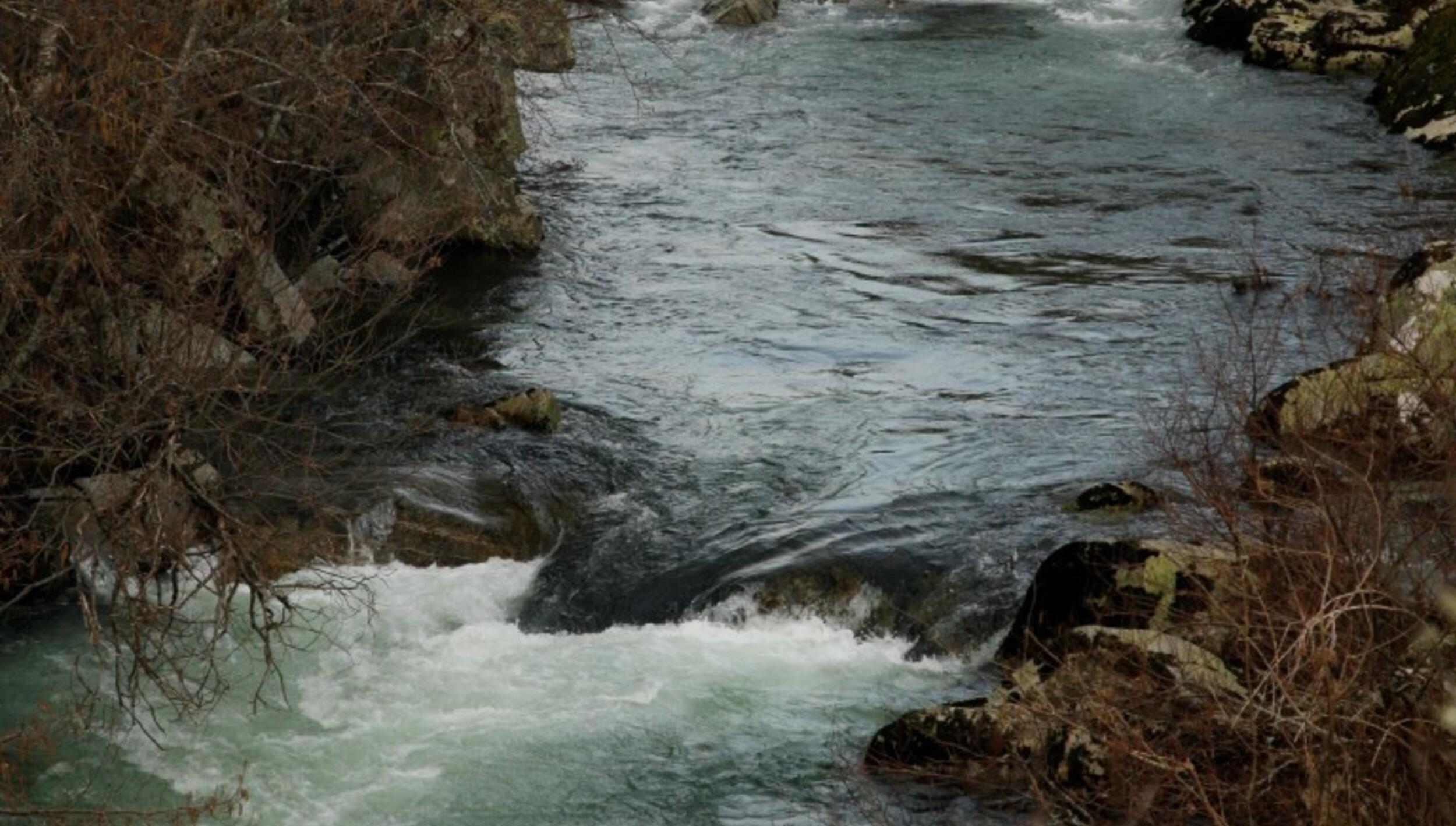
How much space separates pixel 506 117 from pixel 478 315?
9.08ft

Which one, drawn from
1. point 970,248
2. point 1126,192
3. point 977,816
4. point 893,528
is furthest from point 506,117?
point 977,816

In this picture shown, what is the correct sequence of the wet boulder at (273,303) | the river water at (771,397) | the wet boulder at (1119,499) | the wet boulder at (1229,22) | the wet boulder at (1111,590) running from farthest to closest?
the wet boulder at (1229,22) < the wet boulder at (273,303) < the wet boulder at (1119,499) < the river water at (771,397) < the wet boulder at (1111,590)

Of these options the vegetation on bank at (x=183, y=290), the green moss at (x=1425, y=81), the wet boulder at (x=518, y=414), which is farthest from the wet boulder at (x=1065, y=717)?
the green moss at (x=1425, y=81)

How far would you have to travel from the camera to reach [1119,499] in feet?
36.8

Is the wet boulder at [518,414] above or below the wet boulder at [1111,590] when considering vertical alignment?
below

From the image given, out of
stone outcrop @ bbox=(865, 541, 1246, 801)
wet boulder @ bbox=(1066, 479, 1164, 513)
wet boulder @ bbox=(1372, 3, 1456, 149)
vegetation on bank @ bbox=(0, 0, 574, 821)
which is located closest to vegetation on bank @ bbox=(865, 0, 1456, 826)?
stone outcrop @ bbox=(865, 541, 1246, 801)

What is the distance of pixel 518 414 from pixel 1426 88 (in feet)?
36.3

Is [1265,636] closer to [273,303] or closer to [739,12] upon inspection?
[273,303]

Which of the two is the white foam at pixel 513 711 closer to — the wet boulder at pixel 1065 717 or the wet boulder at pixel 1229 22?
the wet boulder at pixel 1065 717

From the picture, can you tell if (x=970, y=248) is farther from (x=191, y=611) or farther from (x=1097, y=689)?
(x=1097, y=689)

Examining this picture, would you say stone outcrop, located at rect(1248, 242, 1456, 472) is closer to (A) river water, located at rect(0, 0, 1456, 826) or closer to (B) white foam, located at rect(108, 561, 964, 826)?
(A) river water, located at rect(0, 0, 1456, 826)

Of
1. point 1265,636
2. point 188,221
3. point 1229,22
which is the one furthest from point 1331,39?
point 1265,636

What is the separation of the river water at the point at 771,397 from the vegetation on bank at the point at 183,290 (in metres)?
0.56

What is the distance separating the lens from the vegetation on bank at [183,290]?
29.9ft
